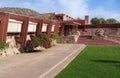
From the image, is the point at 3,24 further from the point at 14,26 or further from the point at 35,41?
the point at 35,41

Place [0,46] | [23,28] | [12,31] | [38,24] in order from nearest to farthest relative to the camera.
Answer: [0,46] < [12,31] < [23,28] < [38,24]

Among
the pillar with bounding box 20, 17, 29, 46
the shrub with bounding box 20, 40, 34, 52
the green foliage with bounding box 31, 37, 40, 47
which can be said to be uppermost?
the pillar with bounding box 20, 17, 29, 46

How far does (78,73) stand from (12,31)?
38.1 ft

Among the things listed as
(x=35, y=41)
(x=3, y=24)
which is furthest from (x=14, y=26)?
(x=3, y=24)

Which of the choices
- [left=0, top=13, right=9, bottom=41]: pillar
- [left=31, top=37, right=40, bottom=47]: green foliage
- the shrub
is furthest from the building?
[left=31, top=37, right=40, bottom=47]: green foliage

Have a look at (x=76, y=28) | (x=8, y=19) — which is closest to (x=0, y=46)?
(x=8, y=19)

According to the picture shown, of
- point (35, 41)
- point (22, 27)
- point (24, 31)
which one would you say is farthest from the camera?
point (24, 31)

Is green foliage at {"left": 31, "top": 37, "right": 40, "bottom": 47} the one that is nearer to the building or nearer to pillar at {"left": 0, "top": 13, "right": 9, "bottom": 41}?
the building

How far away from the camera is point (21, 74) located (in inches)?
464

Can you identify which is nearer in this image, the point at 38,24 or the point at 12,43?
the point at 12,43

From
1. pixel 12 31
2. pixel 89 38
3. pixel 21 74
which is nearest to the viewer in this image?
pixel 21 74

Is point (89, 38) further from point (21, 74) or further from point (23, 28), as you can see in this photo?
point (21, 74)

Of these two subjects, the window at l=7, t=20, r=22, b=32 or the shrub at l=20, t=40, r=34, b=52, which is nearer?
the window at l=7, t=20, r=22, b=32

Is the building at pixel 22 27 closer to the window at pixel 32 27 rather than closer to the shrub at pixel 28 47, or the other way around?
the window at pixel 32 27
